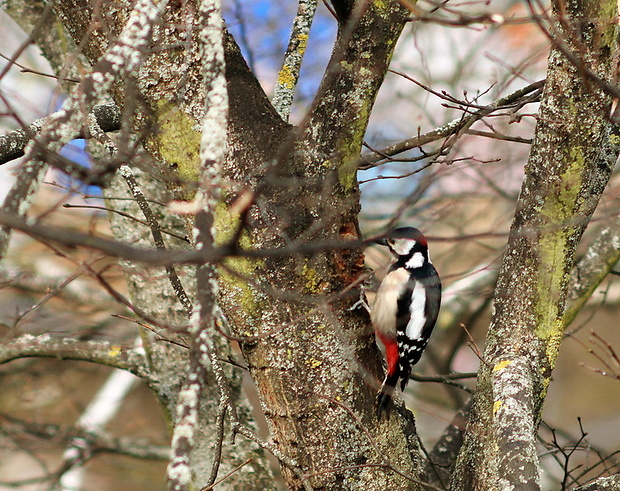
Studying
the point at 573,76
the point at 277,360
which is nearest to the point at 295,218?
the point at 277,360

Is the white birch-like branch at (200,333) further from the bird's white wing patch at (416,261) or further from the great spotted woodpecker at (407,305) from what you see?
the bird's white wing patch at (416,261)

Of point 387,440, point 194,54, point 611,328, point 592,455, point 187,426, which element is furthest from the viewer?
point 611,328

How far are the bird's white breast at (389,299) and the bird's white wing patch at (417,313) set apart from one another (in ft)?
0.26

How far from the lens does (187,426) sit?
3.95ft

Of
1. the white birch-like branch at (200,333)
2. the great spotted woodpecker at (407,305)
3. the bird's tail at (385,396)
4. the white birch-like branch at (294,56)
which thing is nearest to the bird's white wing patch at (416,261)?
the great spotted woodpecker at (407,305)

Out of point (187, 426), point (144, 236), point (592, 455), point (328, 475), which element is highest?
point (592, 455)

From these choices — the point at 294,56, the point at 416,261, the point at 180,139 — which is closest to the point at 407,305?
the point at 416,261

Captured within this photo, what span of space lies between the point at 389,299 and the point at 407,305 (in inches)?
4.4

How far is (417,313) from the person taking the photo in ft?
12.1

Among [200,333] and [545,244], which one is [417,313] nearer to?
[545,244]

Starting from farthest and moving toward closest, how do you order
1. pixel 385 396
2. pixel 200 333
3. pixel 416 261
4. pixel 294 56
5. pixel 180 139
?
1. pixel 416 261
2. pixel 294 56
3. pixel 385 396
4. pixel 180 139
5. pixel 200 333

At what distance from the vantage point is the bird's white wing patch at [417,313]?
3654mm

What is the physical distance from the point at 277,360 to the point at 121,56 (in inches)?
43.7

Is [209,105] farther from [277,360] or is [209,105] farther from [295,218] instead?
[277,360]
